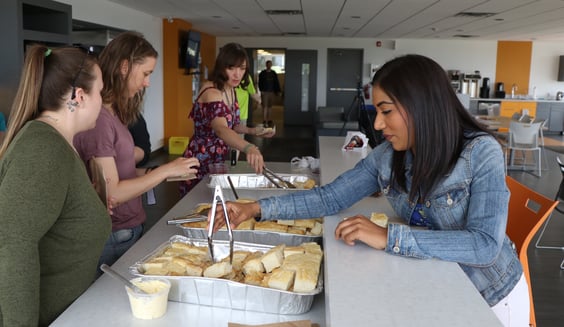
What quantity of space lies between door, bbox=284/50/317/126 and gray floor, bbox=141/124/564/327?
3.88m

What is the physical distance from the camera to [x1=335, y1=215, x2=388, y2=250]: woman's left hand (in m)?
1.22

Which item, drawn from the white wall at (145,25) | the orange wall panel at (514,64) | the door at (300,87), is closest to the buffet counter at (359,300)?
the white wall at (145,25)

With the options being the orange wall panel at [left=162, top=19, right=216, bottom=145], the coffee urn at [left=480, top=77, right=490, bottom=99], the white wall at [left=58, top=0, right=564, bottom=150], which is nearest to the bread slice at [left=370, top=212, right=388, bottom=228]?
the orange wall panel at [left=162, top=19, right=216, bottom=145]

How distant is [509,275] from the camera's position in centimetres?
132

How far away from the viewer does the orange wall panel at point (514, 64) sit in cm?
1298

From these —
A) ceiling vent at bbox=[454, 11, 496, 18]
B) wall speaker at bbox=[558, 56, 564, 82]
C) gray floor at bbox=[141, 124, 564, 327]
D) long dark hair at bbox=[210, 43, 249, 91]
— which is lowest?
gray floor at bbox=[141, 124, 564, 327]

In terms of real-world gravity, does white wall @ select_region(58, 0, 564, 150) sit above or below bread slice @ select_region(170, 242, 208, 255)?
above

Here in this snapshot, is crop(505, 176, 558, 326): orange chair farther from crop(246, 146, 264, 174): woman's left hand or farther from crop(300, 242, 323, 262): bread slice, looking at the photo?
crop(246, 146, 264, 174): woman's left hand

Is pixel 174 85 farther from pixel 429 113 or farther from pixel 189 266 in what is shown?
pixel 429 113

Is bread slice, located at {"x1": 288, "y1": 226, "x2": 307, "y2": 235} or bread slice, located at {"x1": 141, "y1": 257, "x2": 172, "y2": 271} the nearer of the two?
bread slice, located at {"x1": 141, "y1": 257, "x2": 172, "y2": 271}

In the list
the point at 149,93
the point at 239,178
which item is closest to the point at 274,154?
the point at 149,93

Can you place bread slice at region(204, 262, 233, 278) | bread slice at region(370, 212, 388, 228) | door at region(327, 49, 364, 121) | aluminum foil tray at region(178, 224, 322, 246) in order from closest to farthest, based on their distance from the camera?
bread slice at region(204, 262, 233, 278), bread slice at region(370, 212, 388, 228), aluminum foil tray at region(178, 224, 322, 246), door at region(327, 49, 364, 121)

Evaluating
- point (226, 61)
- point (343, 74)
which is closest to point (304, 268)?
point (226, 61)

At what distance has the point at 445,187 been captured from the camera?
51.1 inches
